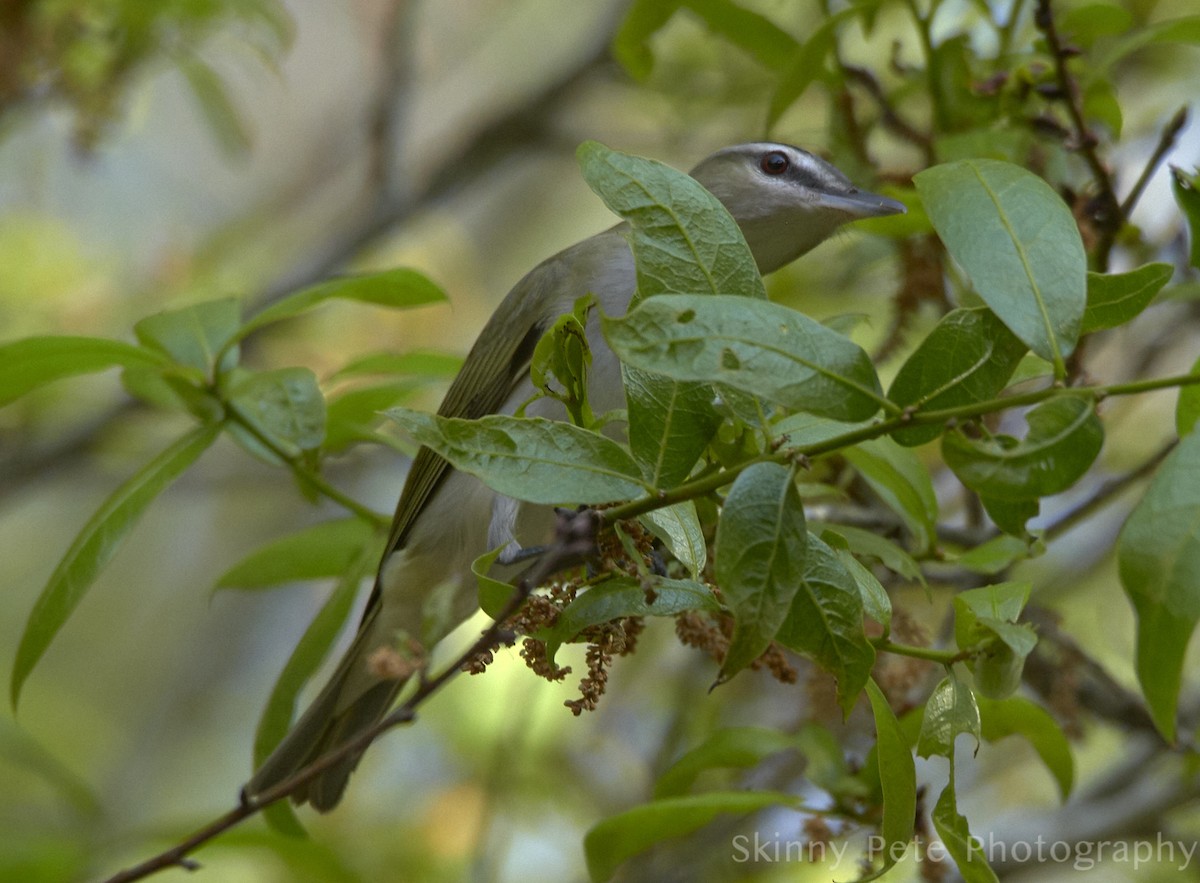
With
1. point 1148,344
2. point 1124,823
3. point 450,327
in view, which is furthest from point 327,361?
point 1124,823

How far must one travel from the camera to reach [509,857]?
496 cm

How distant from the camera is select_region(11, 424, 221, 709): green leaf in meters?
1.72

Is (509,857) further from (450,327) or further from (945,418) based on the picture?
(945,418)

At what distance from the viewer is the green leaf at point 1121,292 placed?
130cm

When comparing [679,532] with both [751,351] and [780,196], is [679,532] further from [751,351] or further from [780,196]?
[780,196]

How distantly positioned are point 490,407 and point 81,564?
3.06 ft

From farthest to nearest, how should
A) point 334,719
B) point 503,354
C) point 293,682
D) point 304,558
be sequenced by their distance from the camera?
point 334,719, point 503,354, point 304,558, point 293,682

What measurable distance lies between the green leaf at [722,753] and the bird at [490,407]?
1.78ft

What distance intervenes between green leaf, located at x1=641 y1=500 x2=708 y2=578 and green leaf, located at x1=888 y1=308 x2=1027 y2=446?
0.88ft

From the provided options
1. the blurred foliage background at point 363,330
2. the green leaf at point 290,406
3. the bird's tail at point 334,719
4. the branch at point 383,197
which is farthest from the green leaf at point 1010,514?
the branch at point 383,197

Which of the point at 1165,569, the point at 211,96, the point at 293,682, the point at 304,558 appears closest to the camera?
the point at 1165,569

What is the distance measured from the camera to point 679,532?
137cm

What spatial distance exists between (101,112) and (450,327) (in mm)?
2956

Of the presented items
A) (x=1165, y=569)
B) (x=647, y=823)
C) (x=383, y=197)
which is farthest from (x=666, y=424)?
(x=383, y=197)
